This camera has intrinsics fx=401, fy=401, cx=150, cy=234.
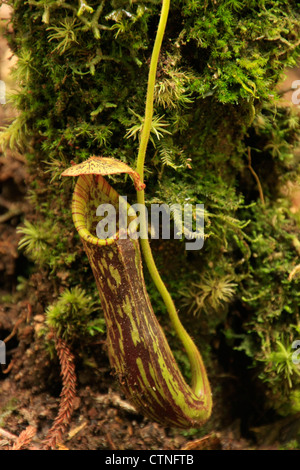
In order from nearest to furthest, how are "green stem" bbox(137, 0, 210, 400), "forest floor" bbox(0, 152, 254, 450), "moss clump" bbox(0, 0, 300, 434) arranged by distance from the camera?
"green stem" bbox(137, 0, 210, 400) → "moss clump" bbox(0, 0, 300, 434) → "forest floor" bbox(0, 152, 254, 450)

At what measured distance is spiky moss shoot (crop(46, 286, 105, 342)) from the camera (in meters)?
1.62

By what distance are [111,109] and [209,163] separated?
46 centimetres

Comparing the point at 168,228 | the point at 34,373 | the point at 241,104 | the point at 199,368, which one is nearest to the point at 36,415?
the point at 34,373

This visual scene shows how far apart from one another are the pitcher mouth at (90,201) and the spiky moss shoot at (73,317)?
314 mm

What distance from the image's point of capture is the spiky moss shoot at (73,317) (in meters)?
1.62

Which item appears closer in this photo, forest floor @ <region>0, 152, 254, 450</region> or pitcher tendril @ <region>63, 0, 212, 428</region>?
pitcher tendril @ <region>63, 0, 212, 428</region>

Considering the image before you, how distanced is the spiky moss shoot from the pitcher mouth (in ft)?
1.03

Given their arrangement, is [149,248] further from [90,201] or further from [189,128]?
[189,128]

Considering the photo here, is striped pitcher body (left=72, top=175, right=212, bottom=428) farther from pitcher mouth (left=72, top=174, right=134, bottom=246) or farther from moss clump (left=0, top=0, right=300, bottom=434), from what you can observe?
moss clump (left=0, top=0, right=300, bottom=434)

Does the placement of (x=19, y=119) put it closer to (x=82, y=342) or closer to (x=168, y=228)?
(x=168, y=228)

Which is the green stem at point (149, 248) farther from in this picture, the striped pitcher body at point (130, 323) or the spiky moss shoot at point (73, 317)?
the spiky moss shoot at point (73, 317)

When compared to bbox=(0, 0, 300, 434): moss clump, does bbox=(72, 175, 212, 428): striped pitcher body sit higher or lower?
lower

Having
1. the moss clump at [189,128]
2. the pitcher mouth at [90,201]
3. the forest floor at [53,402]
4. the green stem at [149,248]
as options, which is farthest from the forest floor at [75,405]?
the pitcher mouth at [90,201]

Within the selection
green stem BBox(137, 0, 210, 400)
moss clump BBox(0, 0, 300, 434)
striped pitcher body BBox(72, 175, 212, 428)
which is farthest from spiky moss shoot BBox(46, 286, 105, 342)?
green stem BBox(137, 0, 210, 400)
